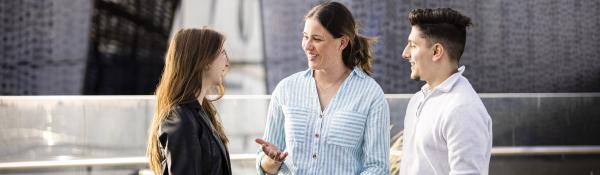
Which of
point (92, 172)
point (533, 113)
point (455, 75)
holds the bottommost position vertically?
point (92, 172)

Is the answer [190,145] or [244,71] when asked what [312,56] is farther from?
[244,71]

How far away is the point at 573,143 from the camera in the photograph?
Answer: 3826 mm

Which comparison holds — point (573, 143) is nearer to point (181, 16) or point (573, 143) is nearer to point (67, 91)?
point (181, 16)

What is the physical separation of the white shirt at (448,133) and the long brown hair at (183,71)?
0.46 m

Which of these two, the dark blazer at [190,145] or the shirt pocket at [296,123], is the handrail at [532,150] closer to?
the shirt pocket at [296,123]

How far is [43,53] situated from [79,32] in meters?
0.19

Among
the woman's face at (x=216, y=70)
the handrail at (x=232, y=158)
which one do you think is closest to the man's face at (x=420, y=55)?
the woman's face at (x=216, y=70)

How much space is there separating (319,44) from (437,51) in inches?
11.5

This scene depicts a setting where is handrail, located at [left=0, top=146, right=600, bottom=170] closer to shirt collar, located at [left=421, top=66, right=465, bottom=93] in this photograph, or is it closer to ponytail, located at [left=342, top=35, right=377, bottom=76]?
ponytail, located at [left=342, top=35, right=377, bottom=76]

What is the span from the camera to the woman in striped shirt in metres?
1.81

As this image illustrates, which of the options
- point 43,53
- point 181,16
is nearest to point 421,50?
point 181,16

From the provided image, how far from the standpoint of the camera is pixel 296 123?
186cm

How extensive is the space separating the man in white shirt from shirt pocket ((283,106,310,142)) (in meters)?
0.25

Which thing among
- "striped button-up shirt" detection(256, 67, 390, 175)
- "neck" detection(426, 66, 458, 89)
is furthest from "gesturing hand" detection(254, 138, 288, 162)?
"neck" detection(426, 66, 458, 89)
